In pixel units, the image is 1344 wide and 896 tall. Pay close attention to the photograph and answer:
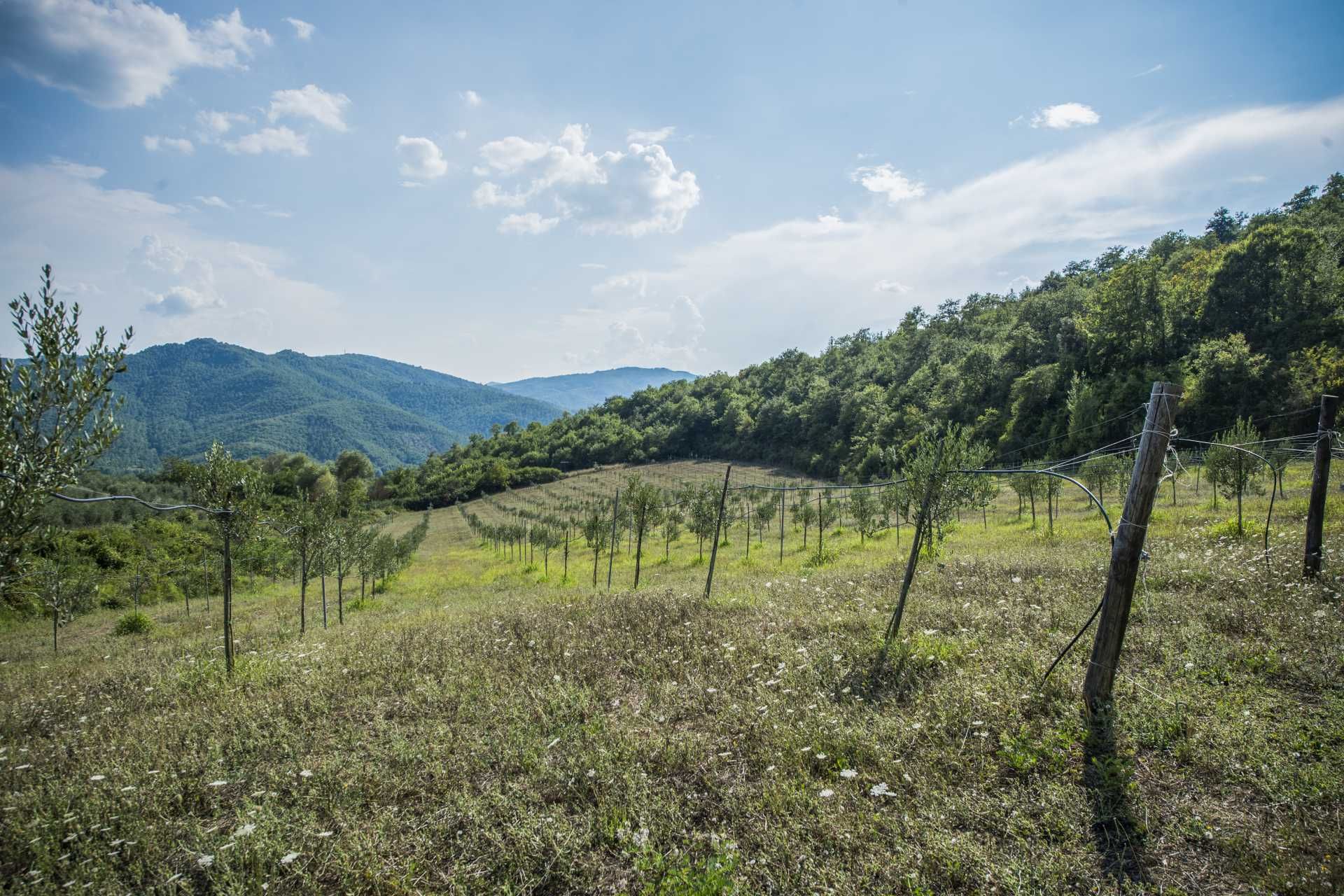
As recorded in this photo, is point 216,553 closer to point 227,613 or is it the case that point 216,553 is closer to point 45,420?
point 227,613

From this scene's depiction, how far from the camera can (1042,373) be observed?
2874 inches

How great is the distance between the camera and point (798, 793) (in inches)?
219

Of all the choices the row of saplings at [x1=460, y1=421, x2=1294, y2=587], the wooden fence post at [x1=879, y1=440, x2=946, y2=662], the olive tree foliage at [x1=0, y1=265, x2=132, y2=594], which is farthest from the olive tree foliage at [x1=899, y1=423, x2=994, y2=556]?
the olive tree foliage at [x1=0, y1=265, x2=132, y2=594]

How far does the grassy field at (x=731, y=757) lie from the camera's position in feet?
15.6

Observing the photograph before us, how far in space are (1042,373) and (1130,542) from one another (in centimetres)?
8132

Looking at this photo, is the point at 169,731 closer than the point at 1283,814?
No

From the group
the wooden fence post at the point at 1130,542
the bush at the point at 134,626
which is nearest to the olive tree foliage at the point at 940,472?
the wooden fence post at the point at 1130,542

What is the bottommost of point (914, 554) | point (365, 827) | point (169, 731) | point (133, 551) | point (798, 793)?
point (133, 551)

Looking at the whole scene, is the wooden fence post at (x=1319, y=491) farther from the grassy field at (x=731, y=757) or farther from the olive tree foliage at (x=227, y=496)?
the olive tree foliage at (x=227, y=496)

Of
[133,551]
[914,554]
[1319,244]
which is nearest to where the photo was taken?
[914,554]

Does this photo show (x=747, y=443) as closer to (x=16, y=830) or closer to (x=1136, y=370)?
(x=1136, y=370)

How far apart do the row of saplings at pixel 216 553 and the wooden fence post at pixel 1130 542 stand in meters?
11.7

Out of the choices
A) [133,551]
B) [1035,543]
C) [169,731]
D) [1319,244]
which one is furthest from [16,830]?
[1319,244]

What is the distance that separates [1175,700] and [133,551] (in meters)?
69.2
